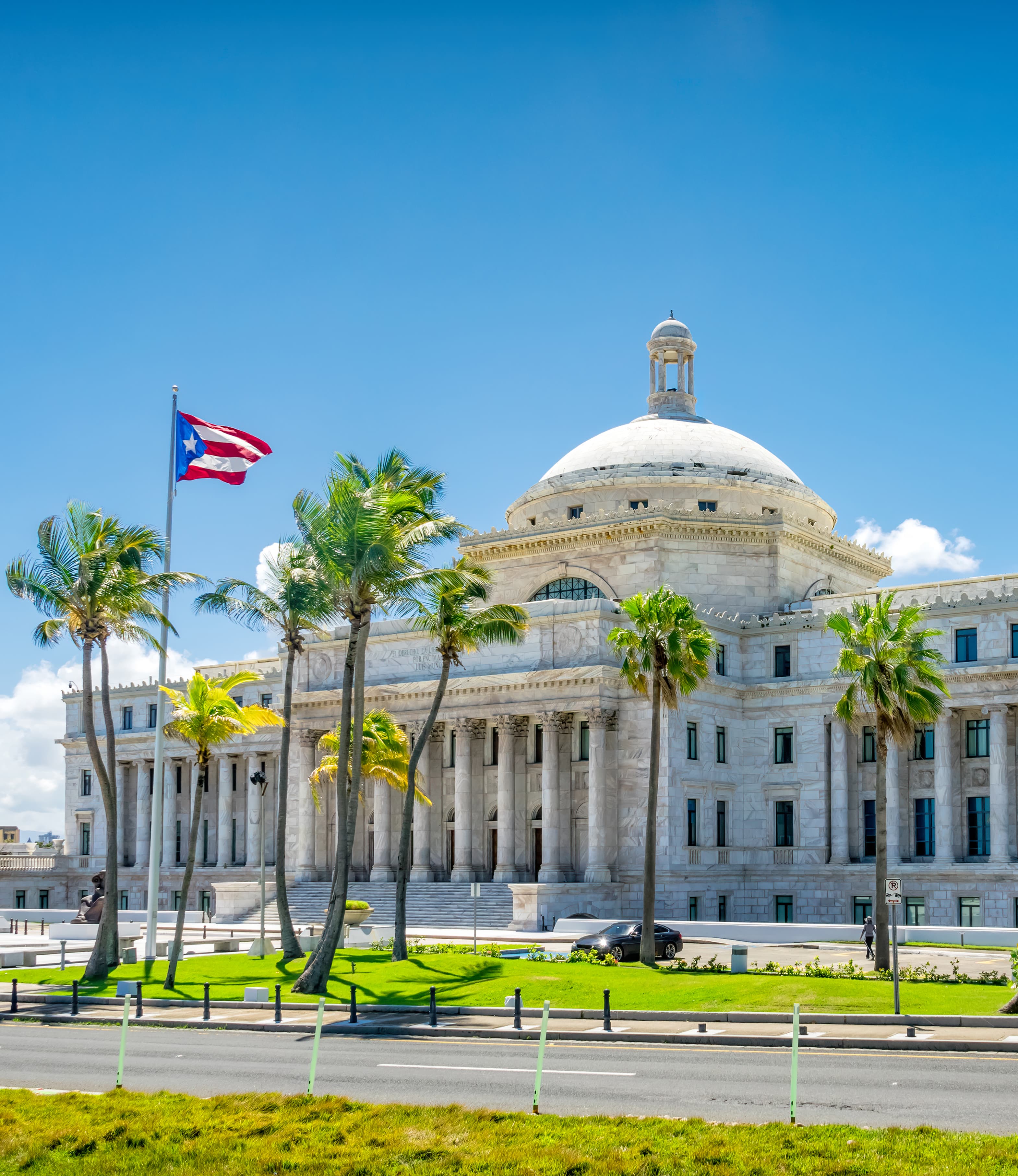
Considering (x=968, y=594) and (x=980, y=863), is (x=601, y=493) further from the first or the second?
(x=980, y=863)

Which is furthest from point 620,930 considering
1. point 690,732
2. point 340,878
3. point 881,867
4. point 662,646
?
point 690,732

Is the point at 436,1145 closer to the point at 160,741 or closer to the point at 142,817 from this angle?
the point at 160,741

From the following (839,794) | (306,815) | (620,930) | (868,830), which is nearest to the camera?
(620,930)

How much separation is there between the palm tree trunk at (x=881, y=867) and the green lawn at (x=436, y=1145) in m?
22.7

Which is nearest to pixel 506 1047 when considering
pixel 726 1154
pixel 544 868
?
pixel 726 1154

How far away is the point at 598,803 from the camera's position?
65.6 meters

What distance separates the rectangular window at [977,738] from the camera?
210ft

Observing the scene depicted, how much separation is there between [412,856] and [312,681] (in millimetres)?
11775

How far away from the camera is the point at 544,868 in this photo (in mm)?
65375

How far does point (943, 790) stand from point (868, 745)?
193 inches

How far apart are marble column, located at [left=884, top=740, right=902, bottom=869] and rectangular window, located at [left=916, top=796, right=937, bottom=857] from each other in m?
1.08

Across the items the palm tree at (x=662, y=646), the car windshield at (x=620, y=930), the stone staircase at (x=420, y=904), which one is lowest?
the stone staircase at (x=420, y=904)

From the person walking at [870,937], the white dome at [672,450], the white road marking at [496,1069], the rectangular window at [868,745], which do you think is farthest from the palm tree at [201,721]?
the white dome at [672,450]

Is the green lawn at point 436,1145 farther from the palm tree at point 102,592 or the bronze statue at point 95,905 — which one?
the bronze statue at point 95,905
